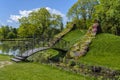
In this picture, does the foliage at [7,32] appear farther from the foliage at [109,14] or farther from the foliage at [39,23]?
the foliage at [109,14]

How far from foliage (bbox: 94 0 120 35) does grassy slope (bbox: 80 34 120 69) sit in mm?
11950

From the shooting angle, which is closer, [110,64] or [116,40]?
[110,64]

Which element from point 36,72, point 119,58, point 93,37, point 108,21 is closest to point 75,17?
point 108,21

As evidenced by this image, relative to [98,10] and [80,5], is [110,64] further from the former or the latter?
[80,5]

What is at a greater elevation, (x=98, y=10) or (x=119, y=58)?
(x=98, y=10)

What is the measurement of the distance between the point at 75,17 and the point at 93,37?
93.0ft

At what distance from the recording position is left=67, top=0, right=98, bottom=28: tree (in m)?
51.0

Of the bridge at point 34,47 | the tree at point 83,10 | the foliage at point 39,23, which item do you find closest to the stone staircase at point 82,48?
the bridge at point 34,47

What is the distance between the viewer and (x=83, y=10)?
51.2 m

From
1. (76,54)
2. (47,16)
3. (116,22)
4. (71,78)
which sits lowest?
(71,78)

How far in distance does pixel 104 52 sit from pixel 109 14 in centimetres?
1697

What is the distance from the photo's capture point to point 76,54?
883 inches

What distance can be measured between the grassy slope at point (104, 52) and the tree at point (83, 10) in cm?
2686

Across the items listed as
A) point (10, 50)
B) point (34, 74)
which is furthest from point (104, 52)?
point (10, 50)
